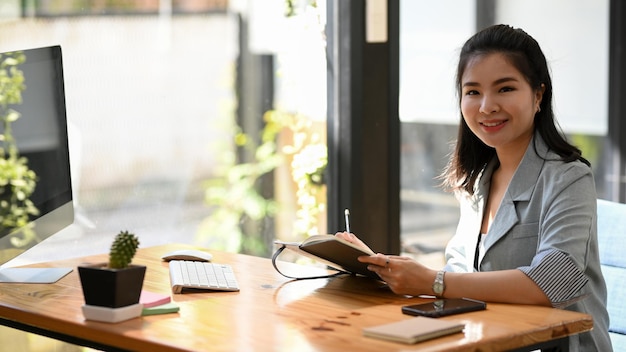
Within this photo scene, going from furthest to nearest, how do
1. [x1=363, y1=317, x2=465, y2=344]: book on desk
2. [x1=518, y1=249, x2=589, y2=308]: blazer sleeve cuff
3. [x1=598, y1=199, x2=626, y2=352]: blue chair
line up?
[x1=598, y1=199, x2=626, y2=352]: blue chair → [x1=518, y1=249, x2=589, y2=308]: blazer sleeve cuff → [x1=363, y1=317, x2=465, y2=344]: book on desk

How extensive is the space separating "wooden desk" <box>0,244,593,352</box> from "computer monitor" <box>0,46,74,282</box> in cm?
14

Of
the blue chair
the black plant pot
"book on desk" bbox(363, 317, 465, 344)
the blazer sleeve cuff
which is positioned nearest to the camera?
"book on desk" bbox(363, 317, 465, 344)

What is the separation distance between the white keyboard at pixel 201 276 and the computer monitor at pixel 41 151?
32 centimetres

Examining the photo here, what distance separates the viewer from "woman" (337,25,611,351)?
2.13 meters

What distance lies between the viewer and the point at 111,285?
192cm

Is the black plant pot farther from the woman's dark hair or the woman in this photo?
the woman's dark hair

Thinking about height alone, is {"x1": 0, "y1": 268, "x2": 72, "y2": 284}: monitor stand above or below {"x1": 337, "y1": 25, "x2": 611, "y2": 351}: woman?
below

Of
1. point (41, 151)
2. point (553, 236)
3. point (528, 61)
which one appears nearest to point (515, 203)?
point (553, 236)

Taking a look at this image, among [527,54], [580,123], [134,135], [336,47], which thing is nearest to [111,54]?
[134,135]

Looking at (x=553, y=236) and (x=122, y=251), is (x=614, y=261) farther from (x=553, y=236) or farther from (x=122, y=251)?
(x=122, y=251)

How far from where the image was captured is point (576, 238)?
2158 millimetres

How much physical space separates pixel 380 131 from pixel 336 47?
37cm

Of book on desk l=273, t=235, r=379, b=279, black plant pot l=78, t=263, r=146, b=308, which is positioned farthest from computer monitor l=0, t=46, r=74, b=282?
book on desk l=273, t=235, r=379, b=279

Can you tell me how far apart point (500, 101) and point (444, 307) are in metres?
0.59
